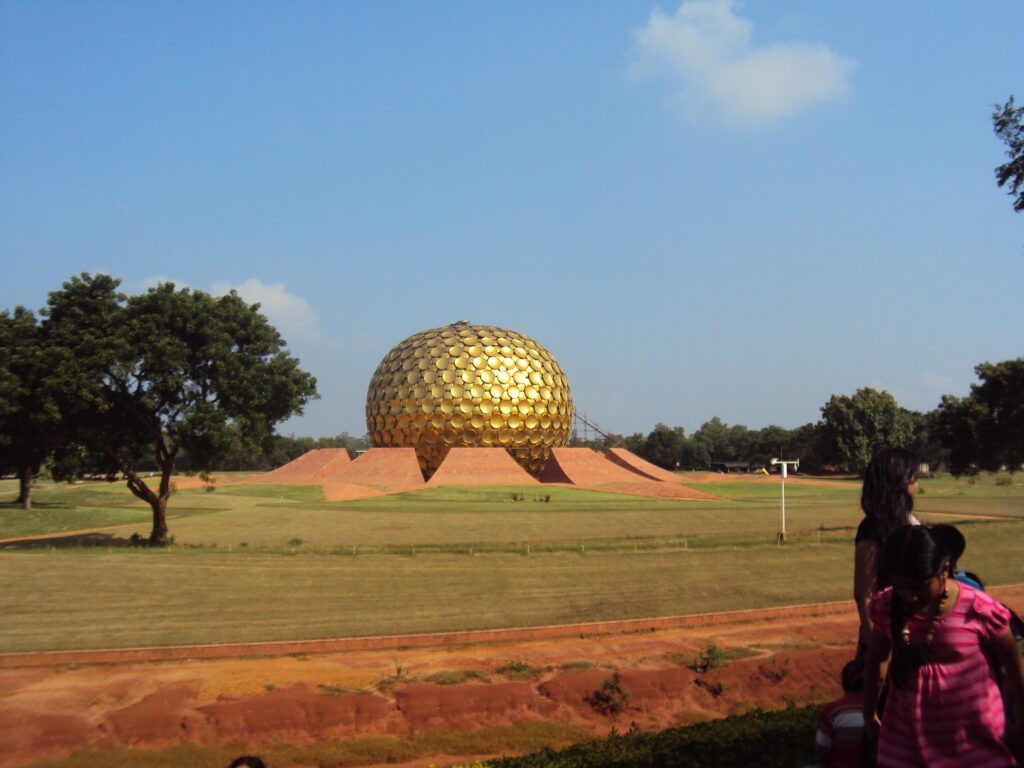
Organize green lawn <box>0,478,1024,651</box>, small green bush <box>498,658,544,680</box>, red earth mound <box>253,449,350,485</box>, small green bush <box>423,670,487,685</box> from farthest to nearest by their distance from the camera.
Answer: red earth mound <box>253,449,350,485</box> → green lawn <box>0,478,1024,651</box> → small green bush <box>498,658,544,680</box> → small green bush <box>423,670,487,685</box>

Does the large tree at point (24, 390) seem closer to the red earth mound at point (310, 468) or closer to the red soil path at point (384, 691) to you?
the red soil path at point (384, 691)

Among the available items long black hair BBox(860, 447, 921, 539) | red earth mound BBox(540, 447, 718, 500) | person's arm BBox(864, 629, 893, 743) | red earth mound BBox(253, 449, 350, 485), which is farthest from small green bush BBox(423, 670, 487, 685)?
red earth mound BBox(253, 449, 350, 485)

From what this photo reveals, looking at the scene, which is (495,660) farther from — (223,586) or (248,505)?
(248,505)

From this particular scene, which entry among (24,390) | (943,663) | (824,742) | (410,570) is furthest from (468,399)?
→ (943,663)

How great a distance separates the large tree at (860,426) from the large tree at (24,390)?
2143 inches

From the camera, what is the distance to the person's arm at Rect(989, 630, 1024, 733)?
9.05 ft

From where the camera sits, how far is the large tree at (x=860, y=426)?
5894cm

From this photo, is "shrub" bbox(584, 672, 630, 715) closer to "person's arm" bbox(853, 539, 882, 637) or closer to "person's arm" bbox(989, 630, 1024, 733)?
"person's arm" bbox(853, 539, 882, 637)

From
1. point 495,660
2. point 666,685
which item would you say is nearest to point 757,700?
point 666,685

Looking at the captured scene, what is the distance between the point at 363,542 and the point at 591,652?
28.6ft

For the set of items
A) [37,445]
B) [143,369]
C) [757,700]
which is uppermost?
[143,369]

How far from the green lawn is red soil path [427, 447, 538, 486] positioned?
835cm

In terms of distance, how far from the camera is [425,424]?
1400 inches

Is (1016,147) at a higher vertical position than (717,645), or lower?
higher
